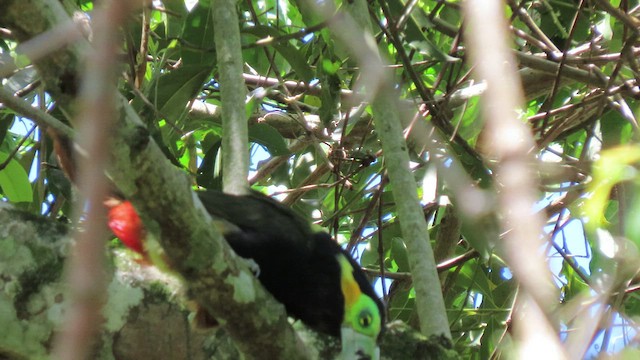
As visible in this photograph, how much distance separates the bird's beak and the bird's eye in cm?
3

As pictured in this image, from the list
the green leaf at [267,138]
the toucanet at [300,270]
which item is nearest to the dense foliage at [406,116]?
the green leaf at [267,138]

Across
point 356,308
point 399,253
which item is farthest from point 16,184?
point 399,253

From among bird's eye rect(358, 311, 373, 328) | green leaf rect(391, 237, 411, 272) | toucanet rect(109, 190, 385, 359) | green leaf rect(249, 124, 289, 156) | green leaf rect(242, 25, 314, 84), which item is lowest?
bird's eye rect(358, 311, 373, 328)

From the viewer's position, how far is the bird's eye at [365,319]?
1986 millimetres

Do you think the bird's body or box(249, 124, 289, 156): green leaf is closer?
the bird's body

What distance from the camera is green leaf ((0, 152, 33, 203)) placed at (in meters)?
2.48

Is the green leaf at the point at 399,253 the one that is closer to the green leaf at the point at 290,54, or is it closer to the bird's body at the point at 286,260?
the green leaf at the point at 290,54

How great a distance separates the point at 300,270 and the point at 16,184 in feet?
3.27

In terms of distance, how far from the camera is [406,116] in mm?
2100

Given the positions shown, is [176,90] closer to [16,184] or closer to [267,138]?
[267,138]

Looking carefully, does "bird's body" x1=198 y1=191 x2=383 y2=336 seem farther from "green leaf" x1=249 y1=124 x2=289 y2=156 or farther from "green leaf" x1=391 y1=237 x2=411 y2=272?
"green leaf" x1=391 y1=237 x2=411 y2=272

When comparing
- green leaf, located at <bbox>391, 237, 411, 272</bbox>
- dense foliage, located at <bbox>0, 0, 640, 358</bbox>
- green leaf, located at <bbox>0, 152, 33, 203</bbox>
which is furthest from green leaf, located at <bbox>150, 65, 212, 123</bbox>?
green leaf, located at <bbox>391, 237, 411, 272</bbox>

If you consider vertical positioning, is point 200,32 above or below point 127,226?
above

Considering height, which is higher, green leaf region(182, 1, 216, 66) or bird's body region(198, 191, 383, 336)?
green leaf region(182, 1, 216, 66)
